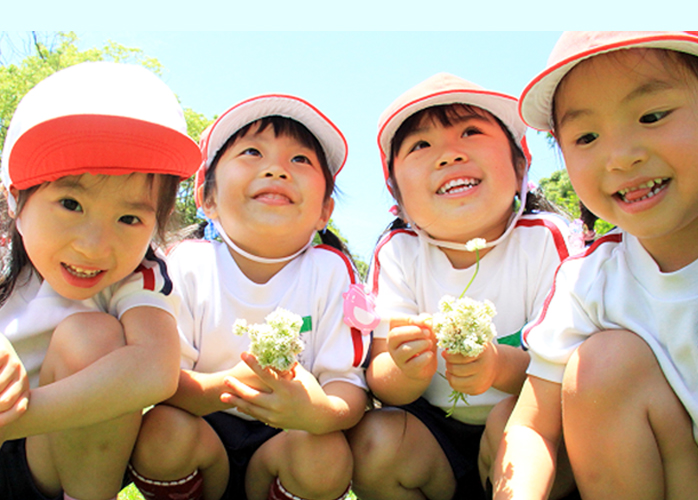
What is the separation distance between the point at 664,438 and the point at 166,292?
2.22m

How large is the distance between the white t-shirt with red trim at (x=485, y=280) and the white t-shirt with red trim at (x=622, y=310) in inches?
17.5

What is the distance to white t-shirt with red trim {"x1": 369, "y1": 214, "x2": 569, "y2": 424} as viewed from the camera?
3.06 metres

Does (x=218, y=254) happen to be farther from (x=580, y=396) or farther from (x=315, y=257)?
(x=580, y=396)

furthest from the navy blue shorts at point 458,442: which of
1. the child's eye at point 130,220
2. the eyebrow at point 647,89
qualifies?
the eyebrow at point 647,89

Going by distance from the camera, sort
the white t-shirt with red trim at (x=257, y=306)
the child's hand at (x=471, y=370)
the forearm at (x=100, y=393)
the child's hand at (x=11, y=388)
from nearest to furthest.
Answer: the child's hand at (x=11, y=388) → the forearm at (x=100, y=393) → the child's hand at (x=471, y=370) → the white t-shirt with red trim at (x=257, y=306)

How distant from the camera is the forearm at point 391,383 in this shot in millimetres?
2768

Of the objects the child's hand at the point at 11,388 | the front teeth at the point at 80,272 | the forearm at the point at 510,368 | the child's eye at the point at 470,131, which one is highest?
the child's eye at the point at 470,131

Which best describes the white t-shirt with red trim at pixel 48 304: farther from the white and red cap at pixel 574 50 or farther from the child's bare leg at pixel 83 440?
the white and red cap at pixel 574 50

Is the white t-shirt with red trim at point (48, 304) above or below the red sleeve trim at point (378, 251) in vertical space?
below

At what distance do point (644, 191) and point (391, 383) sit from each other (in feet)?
4.69

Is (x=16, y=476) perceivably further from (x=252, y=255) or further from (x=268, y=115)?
(x=268, y=115)

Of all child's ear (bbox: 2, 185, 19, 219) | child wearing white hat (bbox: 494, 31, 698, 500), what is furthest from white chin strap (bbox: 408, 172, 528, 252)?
child's ear (bbox: 2, 185, 19, 219)

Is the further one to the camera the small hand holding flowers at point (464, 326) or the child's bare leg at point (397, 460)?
the child's bare leg at point (397, 460)

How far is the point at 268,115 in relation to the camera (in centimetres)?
342
